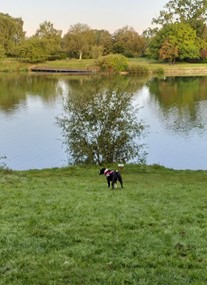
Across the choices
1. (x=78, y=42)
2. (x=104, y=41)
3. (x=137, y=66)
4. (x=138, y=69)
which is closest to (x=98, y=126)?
(x=138, y=69)

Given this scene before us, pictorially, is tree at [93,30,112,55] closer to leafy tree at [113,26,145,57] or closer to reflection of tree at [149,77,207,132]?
leafy tree at [113,26,145,57]

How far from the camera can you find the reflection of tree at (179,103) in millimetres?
45184

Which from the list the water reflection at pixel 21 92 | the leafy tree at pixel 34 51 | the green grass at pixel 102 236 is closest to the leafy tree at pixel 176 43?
the leafy tree at pixel 34 51

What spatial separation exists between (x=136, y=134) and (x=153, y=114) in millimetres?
22159

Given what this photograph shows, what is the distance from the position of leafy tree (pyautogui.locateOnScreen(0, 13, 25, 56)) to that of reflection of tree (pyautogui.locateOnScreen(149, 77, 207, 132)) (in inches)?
2546

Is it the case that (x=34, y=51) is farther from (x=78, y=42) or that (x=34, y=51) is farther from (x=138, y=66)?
(x=138, y=66)

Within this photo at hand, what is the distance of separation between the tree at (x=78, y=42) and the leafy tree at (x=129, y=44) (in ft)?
31.5

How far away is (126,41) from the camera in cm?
14225

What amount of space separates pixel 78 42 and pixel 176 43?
34429 millimetres

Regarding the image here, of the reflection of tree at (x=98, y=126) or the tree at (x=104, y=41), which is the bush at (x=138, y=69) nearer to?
the tree at (x=104, y=41)

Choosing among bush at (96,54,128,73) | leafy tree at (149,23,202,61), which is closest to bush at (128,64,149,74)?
bush at (96,54,128,73)

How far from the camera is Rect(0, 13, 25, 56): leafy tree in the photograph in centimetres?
13784

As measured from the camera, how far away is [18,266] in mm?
7445

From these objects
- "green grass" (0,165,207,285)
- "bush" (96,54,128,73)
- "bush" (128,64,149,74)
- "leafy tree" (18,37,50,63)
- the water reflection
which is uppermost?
"leafy tree" (18,37,50,63)
